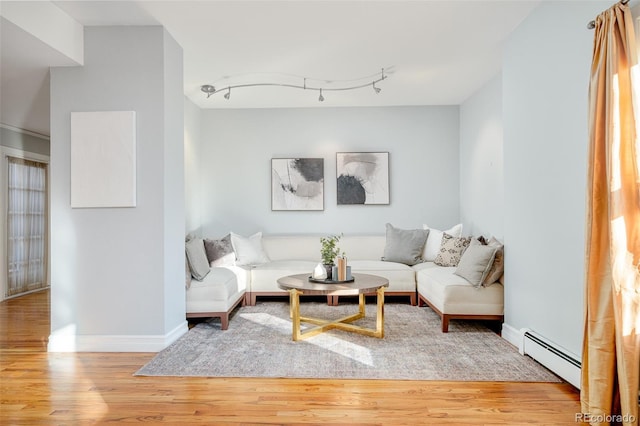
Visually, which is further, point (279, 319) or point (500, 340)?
point (279, 319)

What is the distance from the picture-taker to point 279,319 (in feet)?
14.1

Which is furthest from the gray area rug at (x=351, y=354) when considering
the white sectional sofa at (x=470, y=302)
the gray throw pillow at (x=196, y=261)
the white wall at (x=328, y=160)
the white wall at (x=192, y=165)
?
the white wall at (x=328, y=160)

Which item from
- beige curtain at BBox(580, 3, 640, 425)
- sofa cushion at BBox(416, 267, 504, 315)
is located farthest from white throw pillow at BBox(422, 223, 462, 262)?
beige curtain at BBox(580, 3, 640, 425)

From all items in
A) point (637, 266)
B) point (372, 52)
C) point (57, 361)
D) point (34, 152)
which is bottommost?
point (57, 361)

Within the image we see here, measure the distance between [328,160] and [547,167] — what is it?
137 inches

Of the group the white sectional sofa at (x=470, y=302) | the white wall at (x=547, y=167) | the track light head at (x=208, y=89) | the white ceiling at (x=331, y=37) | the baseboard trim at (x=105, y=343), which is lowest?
the baseboard trim at (x=105, y=343)

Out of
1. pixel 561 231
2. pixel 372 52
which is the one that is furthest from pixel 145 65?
pixel 561 231

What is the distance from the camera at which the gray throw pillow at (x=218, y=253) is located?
484 centimetres

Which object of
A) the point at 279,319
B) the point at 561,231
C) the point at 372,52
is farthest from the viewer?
the point at 279,319

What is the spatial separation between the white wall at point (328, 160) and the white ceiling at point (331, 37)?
0.84 m

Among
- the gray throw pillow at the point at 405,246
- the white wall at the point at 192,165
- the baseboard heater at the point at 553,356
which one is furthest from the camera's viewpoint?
the white wall at the point at 192,165

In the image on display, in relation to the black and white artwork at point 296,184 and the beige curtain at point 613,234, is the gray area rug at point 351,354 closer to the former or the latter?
the beige curtain at point 613,234

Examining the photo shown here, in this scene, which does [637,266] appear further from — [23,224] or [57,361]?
[23,224]

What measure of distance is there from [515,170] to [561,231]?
877 mm
